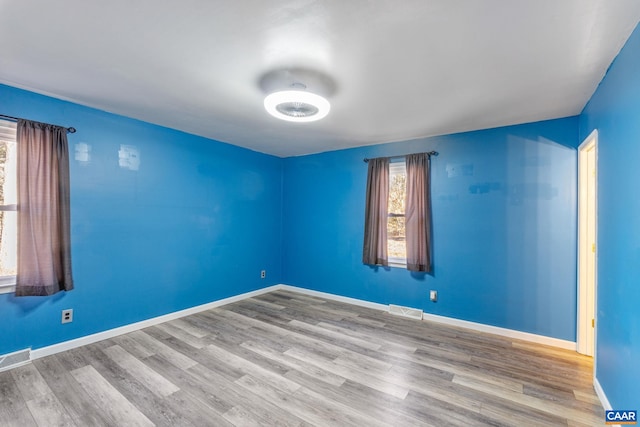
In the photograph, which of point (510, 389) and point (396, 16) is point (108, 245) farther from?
point (510, 389)

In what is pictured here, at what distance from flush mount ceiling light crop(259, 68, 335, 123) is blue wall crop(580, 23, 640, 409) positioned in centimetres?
194

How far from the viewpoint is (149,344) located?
2973mm

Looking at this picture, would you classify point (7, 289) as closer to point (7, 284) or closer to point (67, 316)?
point (7, 284)

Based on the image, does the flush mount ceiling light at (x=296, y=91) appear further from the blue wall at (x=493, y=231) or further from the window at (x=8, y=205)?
the window at (x=8, y=205)

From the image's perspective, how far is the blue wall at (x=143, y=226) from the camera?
2750mm

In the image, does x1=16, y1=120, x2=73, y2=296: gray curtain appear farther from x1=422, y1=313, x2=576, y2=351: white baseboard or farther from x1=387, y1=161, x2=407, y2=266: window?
x1=422, y1=313, x2=576, y2=351: white baseboard

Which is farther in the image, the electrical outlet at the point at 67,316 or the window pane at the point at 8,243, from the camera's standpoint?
the electrical outlet at the point at 67,316

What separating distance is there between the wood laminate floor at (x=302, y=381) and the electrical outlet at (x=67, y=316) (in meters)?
0.31

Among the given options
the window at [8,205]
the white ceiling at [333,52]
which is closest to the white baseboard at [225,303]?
the window at [8,205]

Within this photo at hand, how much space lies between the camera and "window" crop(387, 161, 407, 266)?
4.16 metres

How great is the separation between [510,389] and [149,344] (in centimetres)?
338

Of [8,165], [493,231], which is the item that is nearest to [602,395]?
[493,231]


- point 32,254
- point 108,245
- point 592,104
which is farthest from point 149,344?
point 592,104

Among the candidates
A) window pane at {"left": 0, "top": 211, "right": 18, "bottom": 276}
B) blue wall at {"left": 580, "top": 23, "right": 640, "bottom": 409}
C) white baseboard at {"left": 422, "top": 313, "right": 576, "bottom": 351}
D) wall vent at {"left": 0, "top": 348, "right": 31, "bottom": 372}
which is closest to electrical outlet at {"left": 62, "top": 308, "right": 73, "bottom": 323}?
wall vent at {"left": 0, "top": 348, "right": 31, "bottom": 372}
